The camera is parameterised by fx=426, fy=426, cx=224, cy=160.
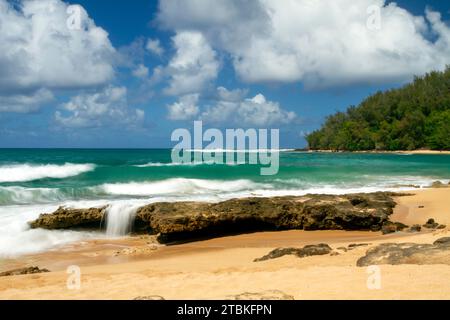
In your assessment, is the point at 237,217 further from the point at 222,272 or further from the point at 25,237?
the point at 25,237

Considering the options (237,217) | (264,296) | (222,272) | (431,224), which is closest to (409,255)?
(264,296)

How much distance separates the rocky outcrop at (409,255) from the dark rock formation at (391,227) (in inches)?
171

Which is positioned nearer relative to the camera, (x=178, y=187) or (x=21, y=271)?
(x=21, y=271)

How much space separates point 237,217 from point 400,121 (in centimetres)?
9929

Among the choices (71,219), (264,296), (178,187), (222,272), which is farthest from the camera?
(178,187)

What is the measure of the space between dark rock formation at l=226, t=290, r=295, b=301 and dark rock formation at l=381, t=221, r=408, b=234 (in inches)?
288

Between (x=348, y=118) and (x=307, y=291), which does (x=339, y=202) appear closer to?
(x=307, y=291)

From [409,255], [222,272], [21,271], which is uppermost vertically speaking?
[409,255]

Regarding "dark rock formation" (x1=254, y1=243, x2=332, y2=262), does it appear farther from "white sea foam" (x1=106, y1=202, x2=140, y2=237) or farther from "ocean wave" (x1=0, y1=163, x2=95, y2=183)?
"ocean wave" (x1=0, y1=163, x2=95, y2=183)

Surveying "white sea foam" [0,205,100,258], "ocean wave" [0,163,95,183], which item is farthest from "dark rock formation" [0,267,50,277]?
"ocean wave" [0,163,95,183]

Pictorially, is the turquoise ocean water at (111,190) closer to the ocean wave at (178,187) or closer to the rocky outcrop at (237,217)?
the ocean wave at (178,187)

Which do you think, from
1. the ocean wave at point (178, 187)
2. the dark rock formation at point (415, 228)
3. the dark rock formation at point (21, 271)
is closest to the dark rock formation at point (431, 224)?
the dark rock formation at point (415, 228)

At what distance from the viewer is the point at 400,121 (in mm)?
101500

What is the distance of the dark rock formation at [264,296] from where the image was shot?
508cm
